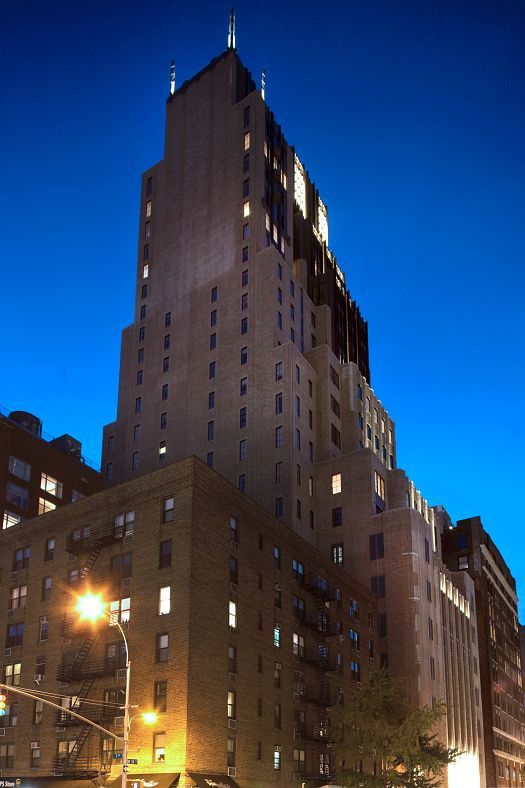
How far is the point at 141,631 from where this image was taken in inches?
2224

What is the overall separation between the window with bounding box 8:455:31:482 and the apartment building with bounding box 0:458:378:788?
26956 mm

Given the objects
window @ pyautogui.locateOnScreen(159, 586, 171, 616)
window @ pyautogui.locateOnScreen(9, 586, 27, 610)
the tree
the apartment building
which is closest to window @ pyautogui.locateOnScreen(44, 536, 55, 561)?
the apartment building

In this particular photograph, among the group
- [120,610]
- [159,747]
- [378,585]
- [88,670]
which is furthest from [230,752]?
[378,585]

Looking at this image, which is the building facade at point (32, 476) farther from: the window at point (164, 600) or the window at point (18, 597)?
the window at point (164, 600)

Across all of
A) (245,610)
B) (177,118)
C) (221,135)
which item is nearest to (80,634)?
(245,610)

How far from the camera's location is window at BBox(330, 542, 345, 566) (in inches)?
3780

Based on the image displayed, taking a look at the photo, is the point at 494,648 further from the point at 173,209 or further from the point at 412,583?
the point at 173,209

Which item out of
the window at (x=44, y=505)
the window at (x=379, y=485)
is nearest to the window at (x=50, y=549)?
the window at (x=44, y=505)

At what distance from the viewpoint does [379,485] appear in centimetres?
10119

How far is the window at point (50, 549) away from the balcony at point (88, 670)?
9.06 m

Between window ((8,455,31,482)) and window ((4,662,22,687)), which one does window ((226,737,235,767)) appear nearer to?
window ((4,662,22,687))

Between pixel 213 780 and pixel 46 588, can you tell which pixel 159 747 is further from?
pixel 46 588

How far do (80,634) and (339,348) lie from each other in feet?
228

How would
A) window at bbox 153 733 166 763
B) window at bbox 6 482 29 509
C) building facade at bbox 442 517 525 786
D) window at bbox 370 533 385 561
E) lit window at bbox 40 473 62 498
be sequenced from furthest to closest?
building facade at bbox 442 517 525 786 → lit window at bbox 40 473 62 498 → window at bbox 6 482 29 509 → window at bbox 370 533 385 561 → window at bbox 153 733 166 763
